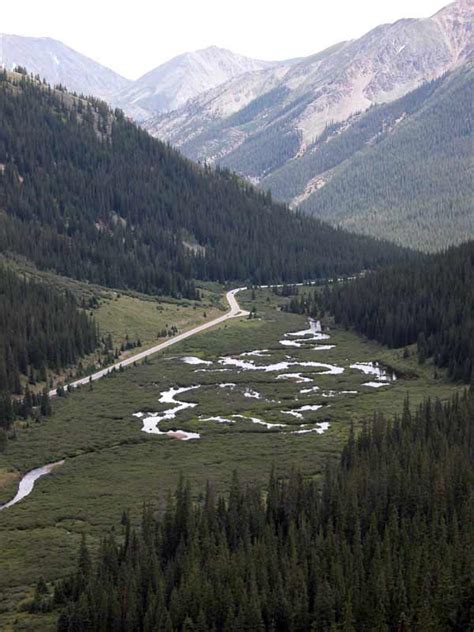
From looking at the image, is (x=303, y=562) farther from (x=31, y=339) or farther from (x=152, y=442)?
(x=31, y=339)

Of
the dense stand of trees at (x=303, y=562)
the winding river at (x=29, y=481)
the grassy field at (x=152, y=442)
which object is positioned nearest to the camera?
the dense stand of trees at (x=303, y=562)

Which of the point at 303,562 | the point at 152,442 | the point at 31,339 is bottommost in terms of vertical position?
the point at 303,562

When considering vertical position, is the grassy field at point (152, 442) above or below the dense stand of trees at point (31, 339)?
below

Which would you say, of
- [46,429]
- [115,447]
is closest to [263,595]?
[115,447]

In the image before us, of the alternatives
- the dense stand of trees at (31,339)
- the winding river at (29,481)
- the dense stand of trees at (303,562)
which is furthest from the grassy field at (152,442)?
the dense stand of trees at (303,562)

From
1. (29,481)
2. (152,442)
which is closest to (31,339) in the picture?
(152,442)

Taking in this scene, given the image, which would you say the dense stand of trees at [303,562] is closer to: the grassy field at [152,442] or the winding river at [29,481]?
the grassy field at [152,442]
